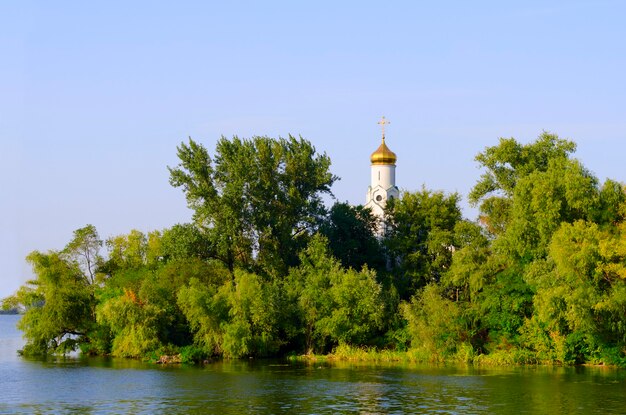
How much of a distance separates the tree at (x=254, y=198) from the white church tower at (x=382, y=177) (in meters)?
10.7

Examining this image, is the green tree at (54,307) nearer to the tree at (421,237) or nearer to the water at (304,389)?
the water at (304,389)

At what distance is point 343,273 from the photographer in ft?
197

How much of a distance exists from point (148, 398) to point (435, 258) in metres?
33.8

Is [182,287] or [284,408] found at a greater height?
[182,287]

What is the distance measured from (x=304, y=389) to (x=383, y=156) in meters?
41.9

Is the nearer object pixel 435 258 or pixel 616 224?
pixel 616 224

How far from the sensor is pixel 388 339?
58156 millimetres

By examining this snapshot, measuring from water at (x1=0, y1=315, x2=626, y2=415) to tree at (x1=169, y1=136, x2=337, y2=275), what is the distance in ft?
47.8

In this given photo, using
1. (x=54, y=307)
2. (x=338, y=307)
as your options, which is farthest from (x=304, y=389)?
(x=54, y=307)

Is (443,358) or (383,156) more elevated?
(383,156)

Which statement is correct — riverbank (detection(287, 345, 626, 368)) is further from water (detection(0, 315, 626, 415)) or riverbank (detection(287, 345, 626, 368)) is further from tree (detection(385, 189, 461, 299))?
tree (detection(385, 189, 461, 299))

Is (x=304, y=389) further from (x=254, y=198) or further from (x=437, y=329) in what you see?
(x=254, y=198)

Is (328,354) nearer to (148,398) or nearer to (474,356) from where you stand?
(474,356)

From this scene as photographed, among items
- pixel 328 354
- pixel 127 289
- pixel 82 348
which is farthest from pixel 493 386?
pixel 82 348
